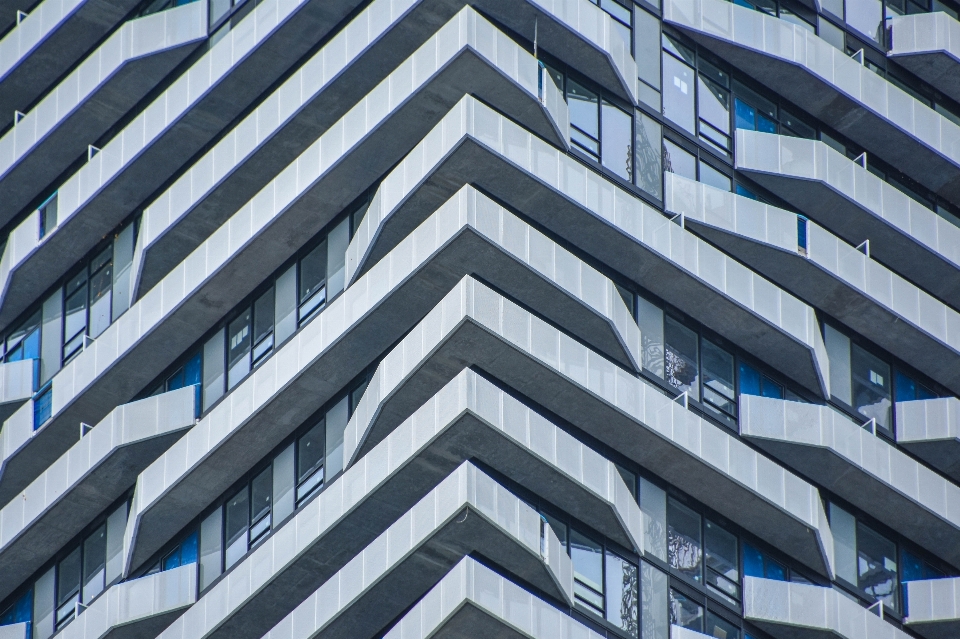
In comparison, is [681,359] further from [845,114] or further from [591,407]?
[845,114]

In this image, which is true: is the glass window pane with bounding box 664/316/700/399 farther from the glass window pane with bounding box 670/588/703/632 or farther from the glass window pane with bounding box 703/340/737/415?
the glass window pane with bounding box 670/588/703/632

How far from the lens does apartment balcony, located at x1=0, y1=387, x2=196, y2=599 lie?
5409cm

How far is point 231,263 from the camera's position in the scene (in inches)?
2110

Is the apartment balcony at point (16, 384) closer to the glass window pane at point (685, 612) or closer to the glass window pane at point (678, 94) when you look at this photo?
the glass window pane at point (678, 94)

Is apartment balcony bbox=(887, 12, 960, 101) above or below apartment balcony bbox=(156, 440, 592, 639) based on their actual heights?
above

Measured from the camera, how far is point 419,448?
48281mm

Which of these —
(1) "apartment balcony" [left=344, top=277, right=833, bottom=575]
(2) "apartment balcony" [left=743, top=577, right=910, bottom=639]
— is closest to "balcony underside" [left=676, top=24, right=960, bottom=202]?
(1) "apartment balcony" [left=344, top=277, right=833, bottom=575]

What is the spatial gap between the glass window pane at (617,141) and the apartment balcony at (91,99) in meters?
10.5

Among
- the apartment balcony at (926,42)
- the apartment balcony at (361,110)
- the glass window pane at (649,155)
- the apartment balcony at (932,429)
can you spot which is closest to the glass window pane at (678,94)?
the glass window pane at (649,155)

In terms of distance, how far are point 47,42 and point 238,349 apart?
429 inches

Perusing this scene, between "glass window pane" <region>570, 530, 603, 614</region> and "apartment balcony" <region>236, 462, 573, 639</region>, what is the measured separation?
2.77 ft

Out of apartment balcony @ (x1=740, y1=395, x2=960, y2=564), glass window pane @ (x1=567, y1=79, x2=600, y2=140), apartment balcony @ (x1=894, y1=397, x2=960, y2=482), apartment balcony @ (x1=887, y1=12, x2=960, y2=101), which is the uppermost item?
apartment balcony @ (x1=887, y1=12, x2=960, y2=101)

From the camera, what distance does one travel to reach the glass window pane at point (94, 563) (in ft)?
181

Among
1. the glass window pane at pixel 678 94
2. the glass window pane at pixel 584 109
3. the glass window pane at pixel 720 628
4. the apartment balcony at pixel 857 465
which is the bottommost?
the glass window pane at pixel 720 628
